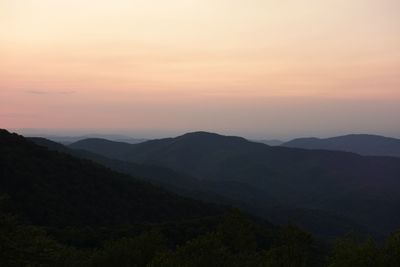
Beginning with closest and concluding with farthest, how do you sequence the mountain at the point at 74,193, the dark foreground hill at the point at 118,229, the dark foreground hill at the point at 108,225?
the dark foreground hill at the point at 118,229 < the dark foreground hill at the point at 108,225 < the mountain at the point at 74,193

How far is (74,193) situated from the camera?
111750mm

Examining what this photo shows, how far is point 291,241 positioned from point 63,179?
7891cm

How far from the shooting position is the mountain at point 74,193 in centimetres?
9750

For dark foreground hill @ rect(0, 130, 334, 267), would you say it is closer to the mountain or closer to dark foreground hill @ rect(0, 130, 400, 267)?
dark foreground hill @ rect(0, 130, 400, 267)

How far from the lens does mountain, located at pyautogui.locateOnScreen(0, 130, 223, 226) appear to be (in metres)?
97.5

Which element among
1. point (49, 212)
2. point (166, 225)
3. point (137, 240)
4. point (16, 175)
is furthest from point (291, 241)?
point (16, 175)

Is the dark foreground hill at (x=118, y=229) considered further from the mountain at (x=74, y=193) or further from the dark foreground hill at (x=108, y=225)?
the mountain at (x=74, y=193)

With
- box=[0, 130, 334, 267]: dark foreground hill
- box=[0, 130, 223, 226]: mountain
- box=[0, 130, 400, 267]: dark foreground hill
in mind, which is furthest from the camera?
box=[0, 130, 223, 226]: mountain

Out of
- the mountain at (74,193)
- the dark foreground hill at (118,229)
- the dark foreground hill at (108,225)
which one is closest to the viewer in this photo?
the dark foreground hill at (118,229)

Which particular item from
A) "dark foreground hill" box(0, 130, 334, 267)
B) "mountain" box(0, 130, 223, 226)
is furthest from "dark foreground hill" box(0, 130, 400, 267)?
"mountain" box(0, 130, 223, 226)

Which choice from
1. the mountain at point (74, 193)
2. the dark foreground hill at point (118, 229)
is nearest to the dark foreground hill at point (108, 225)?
the dark foreground hill at point (118, 229)

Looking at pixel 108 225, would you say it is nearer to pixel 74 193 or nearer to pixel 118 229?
pixel 74 193

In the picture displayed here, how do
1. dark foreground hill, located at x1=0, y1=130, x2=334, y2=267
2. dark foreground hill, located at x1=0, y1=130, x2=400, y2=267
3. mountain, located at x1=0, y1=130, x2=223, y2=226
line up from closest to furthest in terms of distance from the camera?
dark foreground hill, located at x1=0, y1=130, x2=400, y2=267 < dark foreground hill, located at x1=0, y1=130, x2=334, y2=267 < mountain, located at x1=0, y1=130, x2=223, y2=226

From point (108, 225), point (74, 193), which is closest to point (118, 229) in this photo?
point (108, 225)
